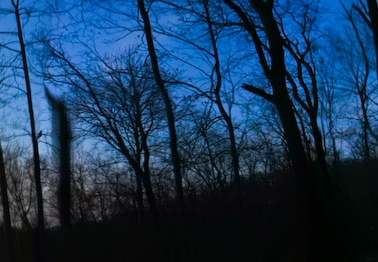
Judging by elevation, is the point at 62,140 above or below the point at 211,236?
above

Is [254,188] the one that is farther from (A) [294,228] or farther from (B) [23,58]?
(B) [23,58]

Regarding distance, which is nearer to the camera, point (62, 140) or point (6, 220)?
point (6, 220)

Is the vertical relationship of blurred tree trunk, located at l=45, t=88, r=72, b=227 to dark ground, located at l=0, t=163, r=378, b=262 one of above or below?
above

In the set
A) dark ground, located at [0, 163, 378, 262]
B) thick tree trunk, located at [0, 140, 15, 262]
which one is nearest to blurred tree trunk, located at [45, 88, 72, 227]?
thick tree trunk, located at [0, 140, 15, 262]

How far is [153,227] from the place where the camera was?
46.7 ft

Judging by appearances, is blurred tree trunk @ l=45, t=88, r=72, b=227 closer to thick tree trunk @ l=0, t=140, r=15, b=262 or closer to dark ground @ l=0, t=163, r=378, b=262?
thick tree trunk @ l=0, t=140, r=15, b=262

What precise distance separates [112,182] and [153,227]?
684 cm

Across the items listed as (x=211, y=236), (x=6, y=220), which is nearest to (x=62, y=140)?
(x=6, y=220)

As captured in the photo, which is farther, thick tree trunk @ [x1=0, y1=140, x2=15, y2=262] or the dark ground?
thick tree trunk @ [x1=0, y1=140, x2=15, y2=262]

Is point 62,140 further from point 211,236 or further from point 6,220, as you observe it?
point 211,236

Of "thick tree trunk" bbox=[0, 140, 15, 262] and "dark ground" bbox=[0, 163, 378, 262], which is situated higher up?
"thick tree trunk" bbox=[0, 140, 15, 262]

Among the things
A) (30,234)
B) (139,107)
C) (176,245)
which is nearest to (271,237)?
(176,245)

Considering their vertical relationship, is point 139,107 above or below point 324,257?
above

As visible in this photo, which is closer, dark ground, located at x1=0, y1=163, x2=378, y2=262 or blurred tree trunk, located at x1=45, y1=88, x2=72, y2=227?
dark ground, located at x1=0, y1=163, x2=378, y2=262
